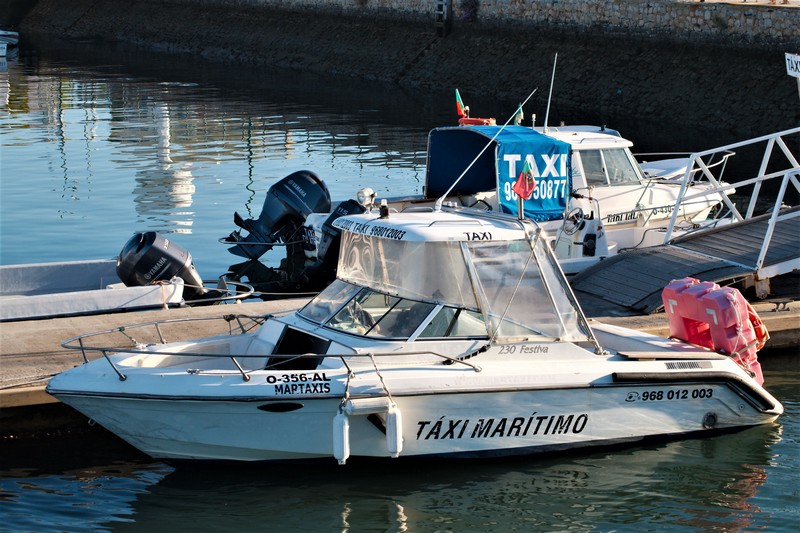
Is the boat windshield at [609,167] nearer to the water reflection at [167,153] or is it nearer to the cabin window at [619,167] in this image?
the cabin window at [619,167]

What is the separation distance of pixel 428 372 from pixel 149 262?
594 cm

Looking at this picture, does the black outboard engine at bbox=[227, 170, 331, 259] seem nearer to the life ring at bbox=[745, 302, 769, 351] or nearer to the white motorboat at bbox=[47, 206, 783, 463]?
the white motorboat at bbox=[47, 206, 783, 463]

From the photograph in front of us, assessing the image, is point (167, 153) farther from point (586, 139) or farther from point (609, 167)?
point (609, 167)

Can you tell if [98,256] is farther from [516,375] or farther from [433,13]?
[433,13]

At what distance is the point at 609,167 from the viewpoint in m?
17.6

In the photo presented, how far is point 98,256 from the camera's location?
18641 mm

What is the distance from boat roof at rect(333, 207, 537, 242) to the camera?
9.97 metres

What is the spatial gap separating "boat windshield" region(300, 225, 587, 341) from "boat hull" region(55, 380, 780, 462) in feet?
1.98

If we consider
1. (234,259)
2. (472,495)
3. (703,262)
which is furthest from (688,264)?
(234,259)

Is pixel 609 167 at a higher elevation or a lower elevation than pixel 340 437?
higher

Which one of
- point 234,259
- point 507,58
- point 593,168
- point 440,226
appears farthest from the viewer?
point 507,58

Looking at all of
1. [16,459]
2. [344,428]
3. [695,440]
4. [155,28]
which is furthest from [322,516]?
[155,28]

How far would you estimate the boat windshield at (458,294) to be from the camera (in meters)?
9.89

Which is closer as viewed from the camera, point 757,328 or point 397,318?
point 397,318
